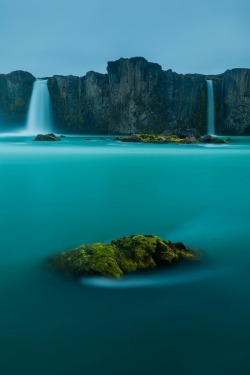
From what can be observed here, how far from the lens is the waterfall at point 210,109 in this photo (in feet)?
284

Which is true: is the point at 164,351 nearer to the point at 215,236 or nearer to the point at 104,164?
the point at 215,236

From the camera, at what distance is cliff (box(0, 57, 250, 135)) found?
8819 centimetres

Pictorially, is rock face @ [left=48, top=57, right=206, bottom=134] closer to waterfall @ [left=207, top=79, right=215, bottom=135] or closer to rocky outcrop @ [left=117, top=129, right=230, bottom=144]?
waterfall @ [left=207, top=79, right=215, bottom=135]

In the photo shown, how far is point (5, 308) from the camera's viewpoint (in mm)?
5539

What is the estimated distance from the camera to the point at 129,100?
8956 centimetres

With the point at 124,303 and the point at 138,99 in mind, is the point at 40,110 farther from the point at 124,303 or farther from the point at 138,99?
the point at 124,303

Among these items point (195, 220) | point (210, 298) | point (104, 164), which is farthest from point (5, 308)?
point (104, 164)

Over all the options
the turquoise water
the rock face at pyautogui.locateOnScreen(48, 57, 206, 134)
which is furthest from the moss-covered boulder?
the rock face at pyautogui.locateOnScreen(48, 57, 206, 134)

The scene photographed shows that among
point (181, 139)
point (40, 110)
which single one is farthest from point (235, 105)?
point (40, 110)

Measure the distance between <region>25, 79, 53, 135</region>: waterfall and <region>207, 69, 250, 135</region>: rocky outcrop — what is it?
37333 mm

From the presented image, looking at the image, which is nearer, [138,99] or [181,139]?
[181,139]

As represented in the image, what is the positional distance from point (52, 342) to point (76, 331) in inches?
14.2

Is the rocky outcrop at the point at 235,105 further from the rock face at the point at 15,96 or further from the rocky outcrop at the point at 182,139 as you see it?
the rock face at the point at 15,96

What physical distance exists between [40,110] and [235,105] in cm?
4319
